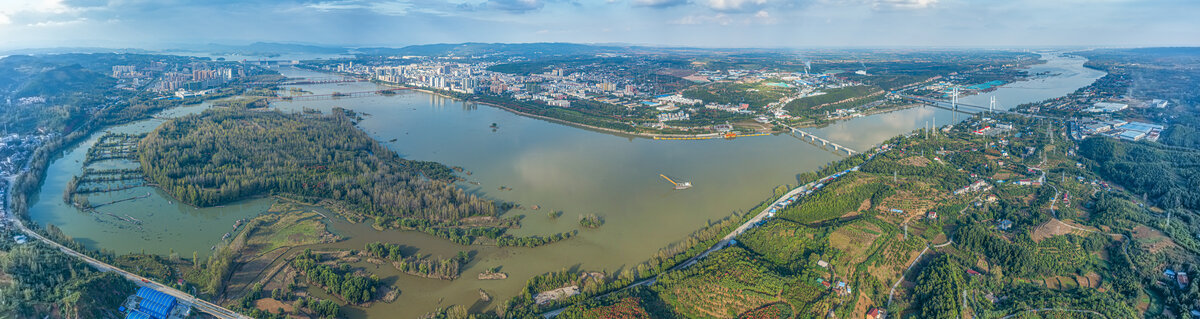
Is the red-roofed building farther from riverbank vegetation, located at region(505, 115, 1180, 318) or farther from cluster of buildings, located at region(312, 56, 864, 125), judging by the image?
cluster of buildings, located at region(312, 56, 864, 125)

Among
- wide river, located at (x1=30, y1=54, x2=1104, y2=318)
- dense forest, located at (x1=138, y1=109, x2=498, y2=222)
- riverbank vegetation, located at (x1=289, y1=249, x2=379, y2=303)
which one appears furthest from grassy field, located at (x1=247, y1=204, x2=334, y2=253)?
riverbank vegetation, located at (x1=289, y1=249, x2=379, y2=303)

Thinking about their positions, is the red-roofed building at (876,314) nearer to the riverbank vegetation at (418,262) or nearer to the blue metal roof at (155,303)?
the riverbank vegetation at (418,262)

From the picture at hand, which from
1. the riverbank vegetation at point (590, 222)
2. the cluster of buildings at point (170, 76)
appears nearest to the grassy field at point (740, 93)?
the riverbank vegetation at point (590, 222)

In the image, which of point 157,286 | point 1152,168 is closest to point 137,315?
point 157,286

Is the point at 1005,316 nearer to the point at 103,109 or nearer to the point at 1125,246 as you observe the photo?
the point at 1125,246

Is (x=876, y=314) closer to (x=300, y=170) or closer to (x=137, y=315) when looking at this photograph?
(x=137, y=315)
